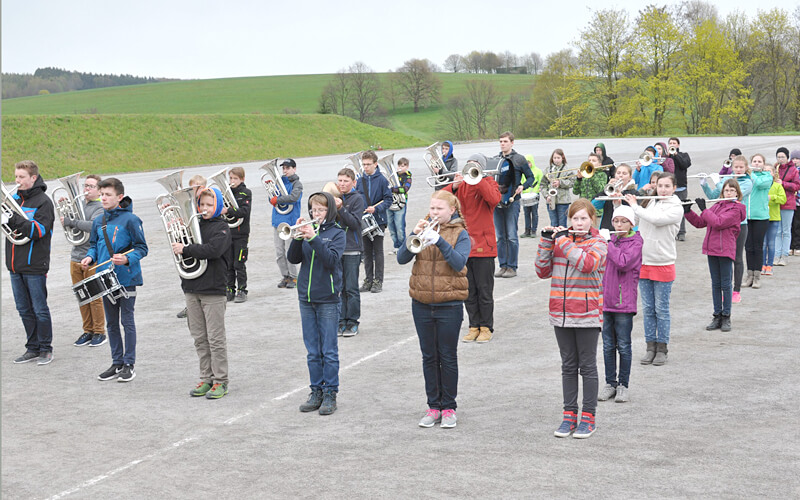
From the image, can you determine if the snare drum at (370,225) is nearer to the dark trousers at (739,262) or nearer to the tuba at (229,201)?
the tuba at (229,201)

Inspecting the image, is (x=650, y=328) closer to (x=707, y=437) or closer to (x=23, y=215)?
(x=707, y=437)

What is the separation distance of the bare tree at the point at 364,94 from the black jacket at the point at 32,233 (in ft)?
247

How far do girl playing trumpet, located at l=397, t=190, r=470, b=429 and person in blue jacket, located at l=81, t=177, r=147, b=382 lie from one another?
3659 mm

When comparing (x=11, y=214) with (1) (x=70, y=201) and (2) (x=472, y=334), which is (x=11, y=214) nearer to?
(1) (x=70, y=201)

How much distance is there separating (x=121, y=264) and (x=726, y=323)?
7534mm

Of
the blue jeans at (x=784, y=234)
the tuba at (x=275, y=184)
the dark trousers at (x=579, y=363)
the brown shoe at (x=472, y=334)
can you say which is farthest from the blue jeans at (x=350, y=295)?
the blue jeans at (x=784, y=234)

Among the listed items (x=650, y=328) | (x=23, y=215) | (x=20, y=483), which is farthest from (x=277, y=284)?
(x=20, y=483)

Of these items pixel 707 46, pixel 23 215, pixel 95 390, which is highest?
pixel 707 46

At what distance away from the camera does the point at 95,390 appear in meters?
8.77

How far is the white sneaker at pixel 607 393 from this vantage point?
773 cm

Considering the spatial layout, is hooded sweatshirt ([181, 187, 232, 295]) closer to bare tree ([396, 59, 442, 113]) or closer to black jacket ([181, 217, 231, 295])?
black jacket ([181, 217, 231, 295])

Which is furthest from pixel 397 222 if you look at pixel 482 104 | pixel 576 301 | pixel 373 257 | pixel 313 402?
pixel 482 104

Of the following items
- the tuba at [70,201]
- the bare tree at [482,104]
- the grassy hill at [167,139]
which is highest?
the bare tree at [482,104]

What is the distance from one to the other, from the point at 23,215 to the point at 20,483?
15.8 ft
